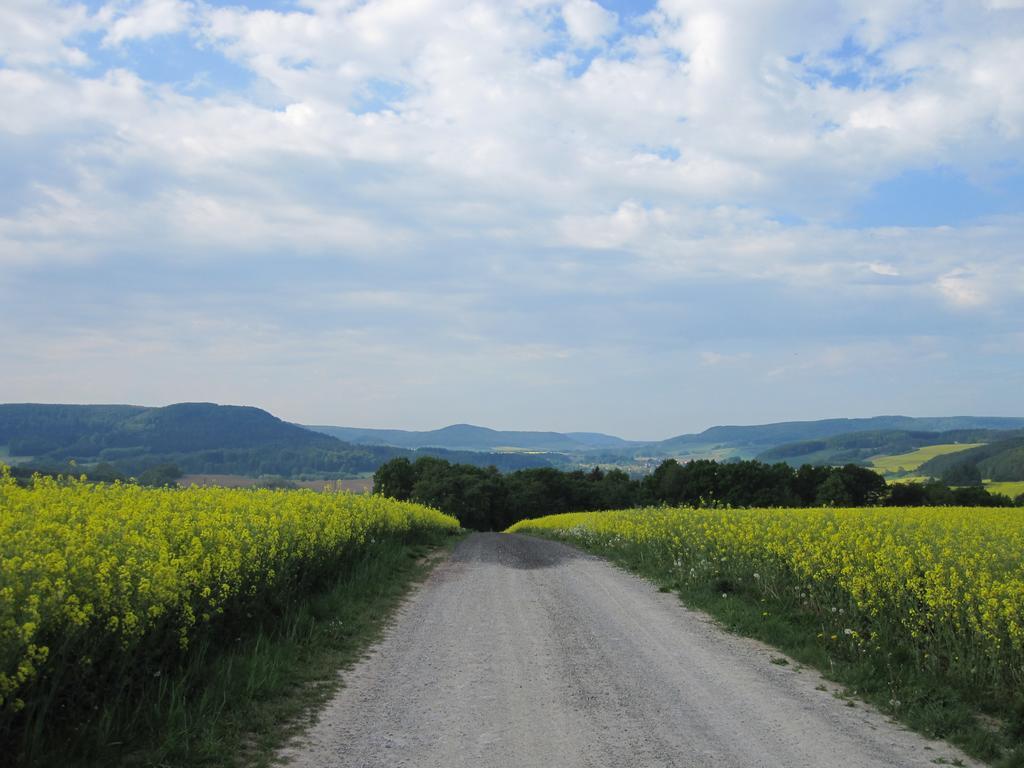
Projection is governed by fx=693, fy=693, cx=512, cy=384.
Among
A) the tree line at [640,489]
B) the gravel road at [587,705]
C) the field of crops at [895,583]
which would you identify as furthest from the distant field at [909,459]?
→ the gravel road at [587,705]

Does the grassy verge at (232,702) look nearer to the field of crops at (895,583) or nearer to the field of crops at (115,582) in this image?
the field of crops at (115,582)

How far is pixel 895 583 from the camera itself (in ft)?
31.9

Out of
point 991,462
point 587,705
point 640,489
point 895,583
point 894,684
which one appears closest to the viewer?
point 587,705

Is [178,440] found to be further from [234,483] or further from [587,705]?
[587,705]

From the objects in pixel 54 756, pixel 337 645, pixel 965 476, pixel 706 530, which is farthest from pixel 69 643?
pixel 965 476

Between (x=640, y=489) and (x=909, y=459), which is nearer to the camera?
(x=640, y=489)

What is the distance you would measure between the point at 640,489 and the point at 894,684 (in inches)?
3642

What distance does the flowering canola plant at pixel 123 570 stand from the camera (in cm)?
533

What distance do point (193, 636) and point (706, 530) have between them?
12.9m

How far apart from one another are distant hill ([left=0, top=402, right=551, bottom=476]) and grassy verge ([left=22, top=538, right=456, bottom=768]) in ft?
301

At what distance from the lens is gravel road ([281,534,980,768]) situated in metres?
5.91

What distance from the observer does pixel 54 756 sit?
202 inches

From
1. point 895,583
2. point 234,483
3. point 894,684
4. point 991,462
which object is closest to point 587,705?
point 894,684

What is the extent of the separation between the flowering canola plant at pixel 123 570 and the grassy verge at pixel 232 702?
0.39 metres
